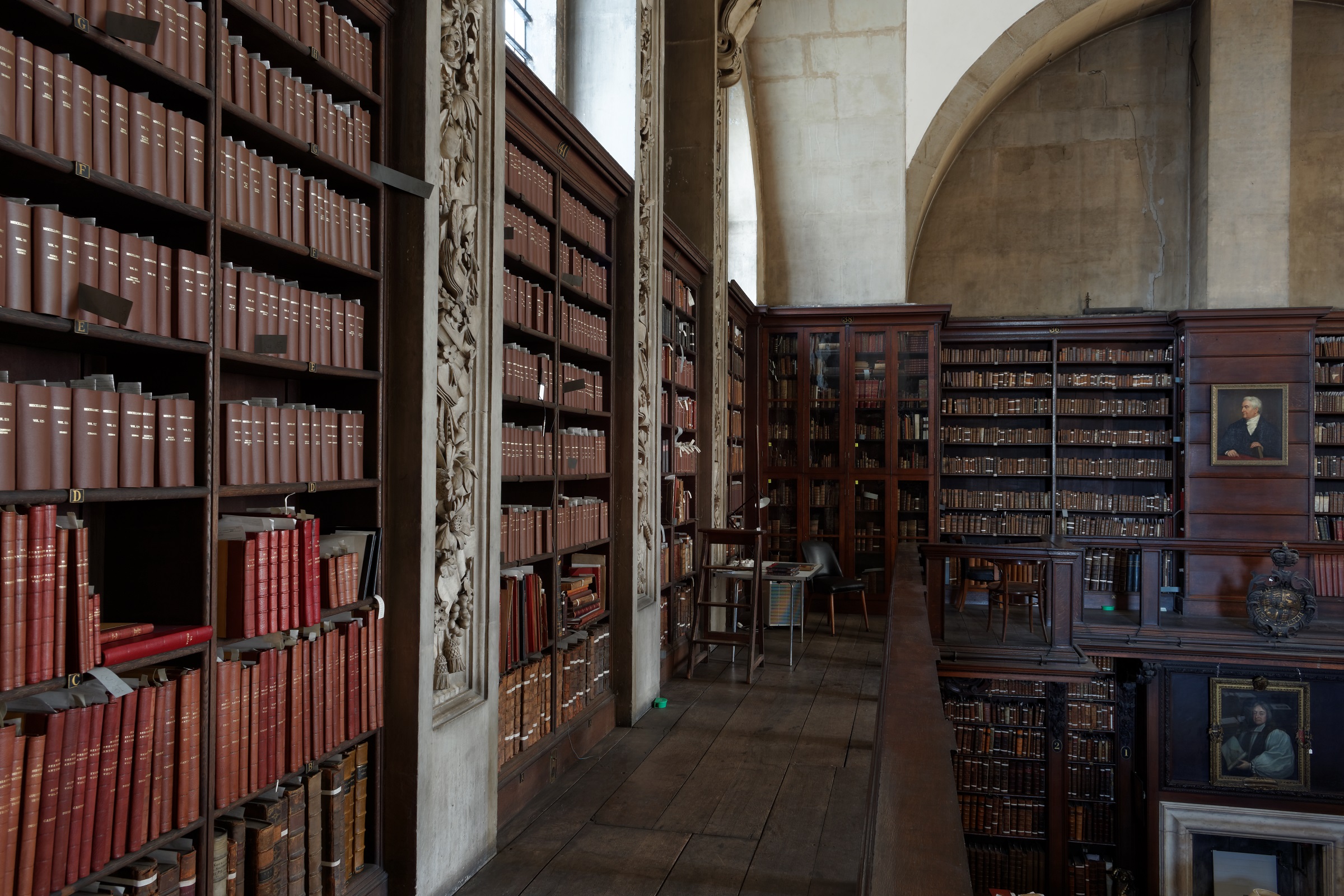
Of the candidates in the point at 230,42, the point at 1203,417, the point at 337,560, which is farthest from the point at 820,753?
the point at 1203,417

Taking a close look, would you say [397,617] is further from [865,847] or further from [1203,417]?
[1203,417]

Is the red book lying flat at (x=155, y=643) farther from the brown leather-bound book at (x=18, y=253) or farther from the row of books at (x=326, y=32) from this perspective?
the row of books at (x=326, y=32)

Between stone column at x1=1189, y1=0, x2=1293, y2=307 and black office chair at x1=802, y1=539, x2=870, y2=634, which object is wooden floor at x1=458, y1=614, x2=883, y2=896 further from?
stone column at x1=1189, y1=0, x2=1293, y2=307

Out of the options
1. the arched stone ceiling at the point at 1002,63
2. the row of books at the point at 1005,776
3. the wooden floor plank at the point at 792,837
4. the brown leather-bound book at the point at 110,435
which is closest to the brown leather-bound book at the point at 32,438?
the brown leather-bound book at the point at 110,435

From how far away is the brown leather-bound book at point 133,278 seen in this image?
1834 mm

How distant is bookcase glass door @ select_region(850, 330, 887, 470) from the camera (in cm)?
924

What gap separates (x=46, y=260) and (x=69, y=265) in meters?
0.06

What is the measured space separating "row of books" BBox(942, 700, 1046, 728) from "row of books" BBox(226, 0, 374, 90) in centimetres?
655

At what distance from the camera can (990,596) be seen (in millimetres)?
6730

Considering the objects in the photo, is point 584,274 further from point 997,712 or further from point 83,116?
point 997,712

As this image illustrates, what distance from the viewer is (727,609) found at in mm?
7164

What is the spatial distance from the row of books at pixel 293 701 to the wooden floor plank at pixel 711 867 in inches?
45.6

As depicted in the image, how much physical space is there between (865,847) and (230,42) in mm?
2229

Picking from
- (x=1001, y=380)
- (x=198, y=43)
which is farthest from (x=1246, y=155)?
(x=198, y=43)
